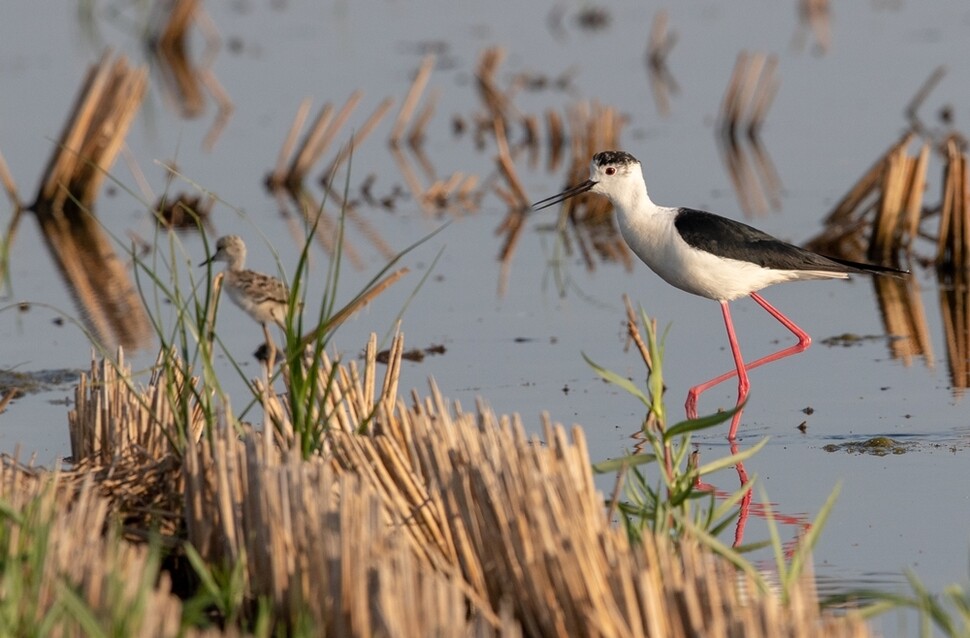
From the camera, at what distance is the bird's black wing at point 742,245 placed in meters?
7.15

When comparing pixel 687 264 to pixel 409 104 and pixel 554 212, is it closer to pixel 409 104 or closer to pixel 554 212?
pixel 554 212

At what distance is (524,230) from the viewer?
11734mm

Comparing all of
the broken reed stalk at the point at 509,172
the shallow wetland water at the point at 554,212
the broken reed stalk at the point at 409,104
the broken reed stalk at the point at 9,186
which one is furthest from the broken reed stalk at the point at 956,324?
the broken reed stalk at the point at 9,186

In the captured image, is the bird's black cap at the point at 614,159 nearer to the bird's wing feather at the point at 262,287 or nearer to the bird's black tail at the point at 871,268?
the bird's black tail at the point at 871,268

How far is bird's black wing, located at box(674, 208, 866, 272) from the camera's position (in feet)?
23.5

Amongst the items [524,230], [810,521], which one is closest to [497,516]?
[810,521]

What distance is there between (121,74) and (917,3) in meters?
14.2

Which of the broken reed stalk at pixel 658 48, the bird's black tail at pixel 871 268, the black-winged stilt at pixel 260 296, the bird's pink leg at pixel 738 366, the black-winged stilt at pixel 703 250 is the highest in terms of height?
the broken reed stalk at pixel 658 48

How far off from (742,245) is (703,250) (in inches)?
7.5

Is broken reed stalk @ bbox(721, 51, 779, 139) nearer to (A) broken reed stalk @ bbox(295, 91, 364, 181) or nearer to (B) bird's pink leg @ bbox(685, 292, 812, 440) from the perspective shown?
(A) broken reed stalk @ bbox(295, 91, 364, 181)

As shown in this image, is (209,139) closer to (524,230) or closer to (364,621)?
(524,230)

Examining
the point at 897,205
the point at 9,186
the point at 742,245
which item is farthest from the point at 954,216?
the point at 9,186

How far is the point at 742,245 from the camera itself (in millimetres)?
7211

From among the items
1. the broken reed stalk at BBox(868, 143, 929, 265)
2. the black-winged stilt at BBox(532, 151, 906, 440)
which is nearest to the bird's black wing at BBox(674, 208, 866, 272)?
the black-winged stilt at BBox(532, 151, 906, 440)
